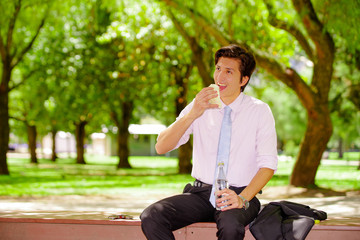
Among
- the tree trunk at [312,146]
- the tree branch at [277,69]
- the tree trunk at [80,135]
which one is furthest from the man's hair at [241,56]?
Answer: the tree trunk at [80,135]

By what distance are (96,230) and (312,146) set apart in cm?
952

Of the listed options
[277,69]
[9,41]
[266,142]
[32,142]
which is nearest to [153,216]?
[266,142]

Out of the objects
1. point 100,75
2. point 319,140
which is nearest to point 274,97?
point 100,75

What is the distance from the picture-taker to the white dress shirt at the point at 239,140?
4.09 m

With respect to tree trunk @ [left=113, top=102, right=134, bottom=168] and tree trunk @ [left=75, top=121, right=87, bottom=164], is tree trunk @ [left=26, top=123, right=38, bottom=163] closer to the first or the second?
tree trunk @ [left=75, top=121, right=87, bottom=164]

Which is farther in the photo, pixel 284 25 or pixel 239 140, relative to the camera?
pixel 284 25

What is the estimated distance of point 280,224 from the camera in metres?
4.00

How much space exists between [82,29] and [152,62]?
502 cm

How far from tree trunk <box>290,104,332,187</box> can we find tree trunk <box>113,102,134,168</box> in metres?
16.5

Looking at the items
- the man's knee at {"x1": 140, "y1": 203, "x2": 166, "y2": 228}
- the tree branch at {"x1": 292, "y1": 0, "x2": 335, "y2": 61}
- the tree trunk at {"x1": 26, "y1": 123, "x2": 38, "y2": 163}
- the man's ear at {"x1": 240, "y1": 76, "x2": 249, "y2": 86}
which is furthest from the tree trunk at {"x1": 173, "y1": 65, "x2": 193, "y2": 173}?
the man's knee at {"x1": 140, "y1": 203, "x2": 166, "y2": 228}

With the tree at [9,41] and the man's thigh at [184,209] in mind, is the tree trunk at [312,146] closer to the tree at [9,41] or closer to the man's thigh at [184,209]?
the man's thigh at [184,209]

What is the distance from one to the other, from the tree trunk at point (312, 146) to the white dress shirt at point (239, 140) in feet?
30.5

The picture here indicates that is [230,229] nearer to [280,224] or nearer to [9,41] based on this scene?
[280,224]

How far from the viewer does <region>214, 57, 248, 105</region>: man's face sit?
4160 mm
